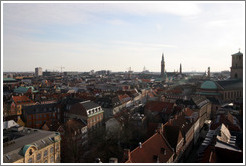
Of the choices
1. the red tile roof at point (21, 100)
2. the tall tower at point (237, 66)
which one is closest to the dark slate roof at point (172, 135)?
the tall tower at point (237, 66)

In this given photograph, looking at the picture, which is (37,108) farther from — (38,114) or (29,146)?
(29,146)

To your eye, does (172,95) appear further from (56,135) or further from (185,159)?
(56,135)

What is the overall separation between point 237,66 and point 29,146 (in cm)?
6837

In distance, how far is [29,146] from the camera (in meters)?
25.3

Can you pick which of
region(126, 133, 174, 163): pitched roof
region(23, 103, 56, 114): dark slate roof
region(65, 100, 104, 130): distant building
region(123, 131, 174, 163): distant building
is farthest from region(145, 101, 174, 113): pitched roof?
region(23, 103, 56, 114): dark slate roof

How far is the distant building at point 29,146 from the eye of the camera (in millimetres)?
24362

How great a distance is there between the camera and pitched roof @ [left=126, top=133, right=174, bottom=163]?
73.3 feet

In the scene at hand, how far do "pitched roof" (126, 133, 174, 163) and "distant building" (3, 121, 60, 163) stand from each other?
527 inches

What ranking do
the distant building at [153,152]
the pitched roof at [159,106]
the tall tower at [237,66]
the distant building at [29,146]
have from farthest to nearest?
the tall tower at [237,66]
the pitched roof at [159,106]
the distant building at [29,146]
the distant building at [153,152]

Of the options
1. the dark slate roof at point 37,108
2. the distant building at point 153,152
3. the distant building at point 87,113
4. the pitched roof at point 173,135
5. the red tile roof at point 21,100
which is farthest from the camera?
the red tile roof at point 21,100

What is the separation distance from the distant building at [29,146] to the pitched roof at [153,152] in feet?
43.9

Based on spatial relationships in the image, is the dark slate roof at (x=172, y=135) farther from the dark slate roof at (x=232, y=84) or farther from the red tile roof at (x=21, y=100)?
the dark slate roof at (x=232, y=84)

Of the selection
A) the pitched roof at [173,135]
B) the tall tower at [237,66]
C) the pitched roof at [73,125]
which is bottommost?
the pitched roof at [73,125]

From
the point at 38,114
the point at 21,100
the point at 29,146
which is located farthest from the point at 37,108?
the point at 29,146
